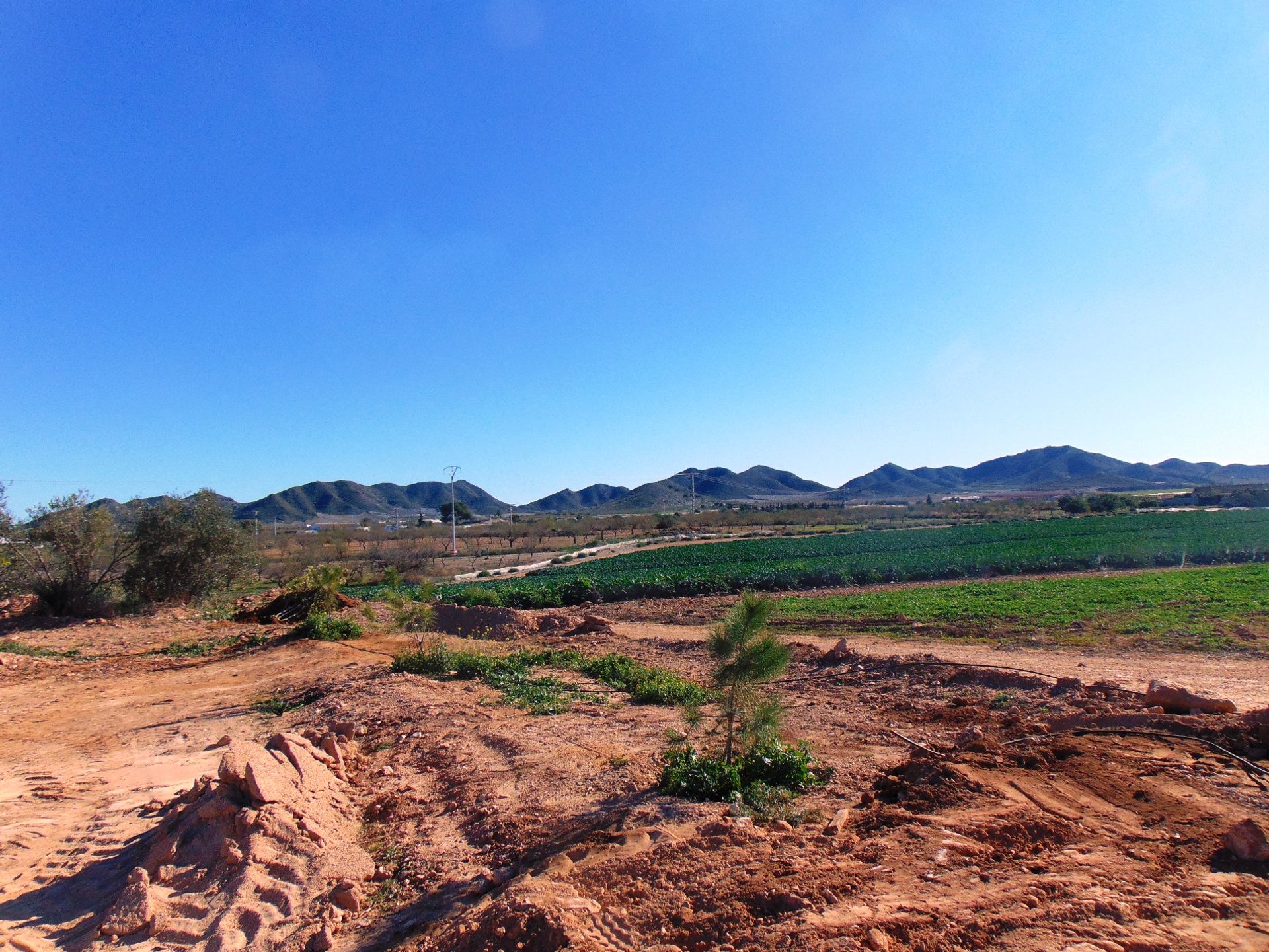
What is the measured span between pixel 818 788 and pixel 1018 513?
100240 millimetres

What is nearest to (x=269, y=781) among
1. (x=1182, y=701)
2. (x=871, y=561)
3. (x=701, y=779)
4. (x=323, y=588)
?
(x=701, y=779)

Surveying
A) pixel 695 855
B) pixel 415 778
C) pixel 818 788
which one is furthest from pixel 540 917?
pixel 415 778

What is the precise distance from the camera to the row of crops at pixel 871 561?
95.4 ft

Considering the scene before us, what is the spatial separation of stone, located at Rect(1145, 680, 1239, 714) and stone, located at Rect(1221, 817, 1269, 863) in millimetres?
Answer: 3823

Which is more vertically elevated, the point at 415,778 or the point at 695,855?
the point at 695,855

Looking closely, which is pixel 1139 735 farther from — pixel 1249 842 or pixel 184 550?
pixel 184 550

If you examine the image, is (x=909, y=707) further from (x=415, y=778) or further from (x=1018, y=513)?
(x=1018, y=513)

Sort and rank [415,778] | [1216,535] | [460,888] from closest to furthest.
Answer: [460,888], [415,778], [1216,535]

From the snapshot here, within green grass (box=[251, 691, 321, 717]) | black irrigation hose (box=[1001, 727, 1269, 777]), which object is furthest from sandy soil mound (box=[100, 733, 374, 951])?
black irrigation hose (box=[1001, 727, 1269, 777])

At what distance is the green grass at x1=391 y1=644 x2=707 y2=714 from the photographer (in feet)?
36.1

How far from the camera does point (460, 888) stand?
5188 mm

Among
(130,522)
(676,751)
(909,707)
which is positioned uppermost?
(130,522)

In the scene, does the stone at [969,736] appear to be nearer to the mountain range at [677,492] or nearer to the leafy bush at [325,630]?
the leafy bush at [325,630]

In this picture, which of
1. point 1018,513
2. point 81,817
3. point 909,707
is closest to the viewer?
point 81,817
